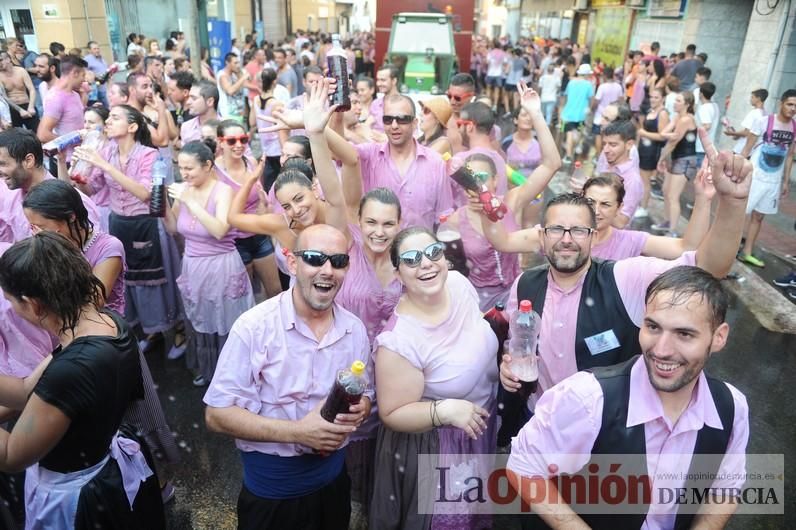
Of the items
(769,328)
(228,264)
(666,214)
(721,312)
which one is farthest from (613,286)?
(666,214)

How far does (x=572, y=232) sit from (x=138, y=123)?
12.0 feet

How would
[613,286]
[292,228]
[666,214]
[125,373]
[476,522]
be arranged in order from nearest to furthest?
[125,373], [613,286], [476,522], [292,228], [666,214]

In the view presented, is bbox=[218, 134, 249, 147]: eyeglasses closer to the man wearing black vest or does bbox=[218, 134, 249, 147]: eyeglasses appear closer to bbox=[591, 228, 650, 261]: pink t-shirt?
bbox=[591, 228, 650, 261]: pink t-shirt

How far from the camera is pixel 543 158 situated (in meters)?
3.98

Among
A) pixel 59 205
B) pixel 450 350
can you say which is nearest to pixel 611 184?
pixel 450 350

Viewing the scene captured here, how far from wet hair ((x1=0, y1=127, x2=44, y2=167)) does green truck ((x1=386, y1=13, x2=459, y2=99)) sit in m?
9.95

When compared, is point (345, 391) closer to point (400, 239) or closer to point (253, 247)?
point (400, 239)

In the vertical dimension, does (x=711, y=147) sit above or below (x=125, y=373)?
above

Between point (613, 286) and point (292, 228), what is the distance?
200 cm

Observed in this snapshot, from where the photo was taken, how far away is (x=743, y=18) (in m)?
12.9

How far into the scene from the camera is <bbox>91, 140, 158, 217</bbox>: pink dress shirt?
4.53 metres

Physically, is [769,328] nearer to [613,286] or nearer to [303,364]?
[613,286]

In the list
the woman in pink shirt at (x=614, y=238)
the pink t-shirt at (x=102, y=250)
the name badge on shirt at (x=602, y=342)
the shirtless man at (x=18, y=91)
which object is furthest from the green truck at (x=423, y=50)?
the name badge on shirt at (x=602, y=342)

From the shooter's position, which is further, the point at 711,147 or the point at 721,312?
the point at 711,147
